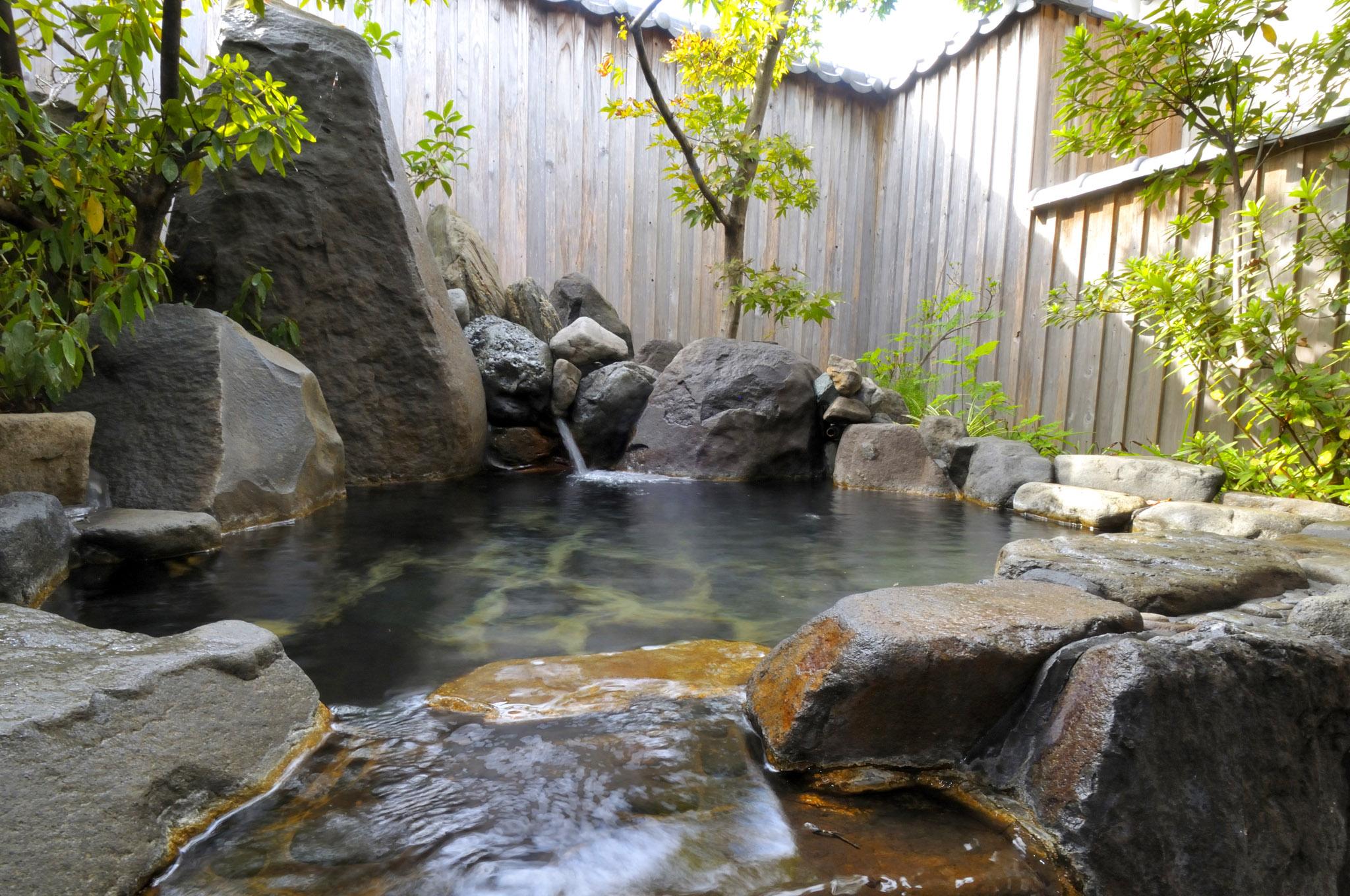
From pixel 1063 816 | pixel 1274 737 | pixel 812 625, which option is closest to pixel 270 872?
pixel 812 625

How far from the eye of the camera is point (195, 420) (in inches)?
129

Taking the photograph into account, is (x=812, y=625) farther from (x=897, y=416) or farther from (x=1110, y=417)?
(x=897, y=416)

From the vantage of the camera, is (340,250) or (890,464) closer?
(340,250)

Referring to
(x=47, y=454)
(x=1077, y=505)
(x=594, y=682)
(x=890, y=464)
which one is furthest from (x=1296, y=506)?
(x=47, y=454)

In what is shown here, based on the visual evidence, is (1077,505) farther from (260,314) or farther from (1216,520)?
(260,314)

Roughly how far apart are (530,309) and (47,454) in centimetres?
397

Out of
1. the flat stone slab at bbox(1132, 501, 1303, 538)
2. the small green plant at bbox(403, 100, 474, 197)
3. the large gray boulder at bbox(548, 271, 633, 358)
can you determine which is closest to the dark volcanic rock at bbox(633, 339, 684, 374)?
the large gray boulder at bbox(548, 271, 633, 358)

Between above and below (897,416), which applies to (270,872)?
below

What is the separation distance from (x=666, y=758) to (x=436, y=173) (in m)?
5.04

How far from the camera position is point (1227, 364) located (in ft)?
13.1

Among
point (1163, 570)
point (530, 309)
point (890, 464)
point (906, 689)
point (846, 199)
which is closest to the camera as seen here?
point (906, 689)

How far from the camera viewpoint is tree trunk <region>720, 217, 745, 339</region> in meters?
6.54

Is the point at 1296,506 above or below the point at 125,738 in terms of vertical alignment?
above

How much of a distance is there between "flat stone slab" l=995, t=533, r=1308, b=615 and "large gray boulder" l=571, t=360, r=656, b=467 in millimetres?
3860
